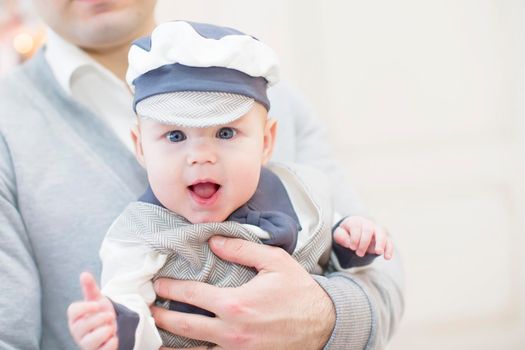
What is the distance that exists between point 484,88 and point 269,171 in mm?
1489

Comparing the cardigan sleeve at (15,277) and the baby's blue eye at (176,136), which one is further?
the cardigan sleeve at (15,277)

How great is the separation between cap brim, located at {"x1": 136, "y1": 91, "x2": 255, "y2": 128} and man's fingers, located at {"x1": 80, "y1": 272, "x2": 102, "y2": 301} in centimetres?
24

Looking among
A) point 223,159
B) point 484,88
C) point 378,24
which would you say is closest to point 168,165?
point 223,159

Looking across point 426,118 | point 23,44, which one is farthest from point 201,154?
point 23,44

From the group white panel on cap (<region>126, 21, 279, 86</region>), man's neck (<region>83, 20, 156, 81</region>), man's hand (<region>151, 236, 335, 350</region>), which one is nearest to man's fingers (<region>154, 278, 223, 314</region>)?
man's hand (<region>151, 236, 335, 350</region>)

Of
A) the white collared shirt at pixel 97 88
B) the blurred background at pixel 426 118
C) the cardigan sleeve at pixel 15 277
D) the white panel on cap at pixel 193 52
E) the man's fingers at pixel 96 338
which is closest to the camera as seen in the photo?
the man's fingers at pixel 96 338

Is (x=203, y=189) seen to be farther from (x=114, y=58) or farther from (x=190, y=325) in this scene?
(x=114, y=58)

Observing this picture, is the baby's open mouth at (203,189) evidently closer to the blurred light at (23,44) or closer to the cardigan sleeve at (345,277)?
the cardigan sleeve at (345,277)

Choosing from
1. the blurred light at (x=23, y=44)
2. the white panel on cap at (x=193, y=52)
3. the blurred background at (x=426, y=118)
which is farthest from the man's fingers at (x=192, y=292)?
the blurred light at (x=23, y=44)

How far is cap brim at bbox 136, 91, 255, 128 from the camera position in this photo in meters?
0.86

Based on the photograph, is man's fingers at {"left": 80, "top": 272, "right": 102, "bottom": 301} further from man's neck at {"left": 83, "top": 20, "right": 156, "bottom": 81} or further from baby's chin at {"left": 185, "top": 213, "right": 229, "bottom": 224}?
man's neck at {"left": 83, "top": 20, "right": 156, "bottom": 81}

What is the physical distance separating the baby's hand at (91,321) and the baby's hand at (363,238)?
46 centimetres

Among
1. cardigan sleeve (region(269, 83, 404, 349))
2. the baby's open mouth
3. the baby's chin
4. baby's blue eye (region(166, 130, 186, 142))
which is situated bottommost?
cardigan sleeve (region(269, 83, 404, 349))

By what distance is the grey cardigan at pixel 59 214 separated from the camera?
3.43 ft
